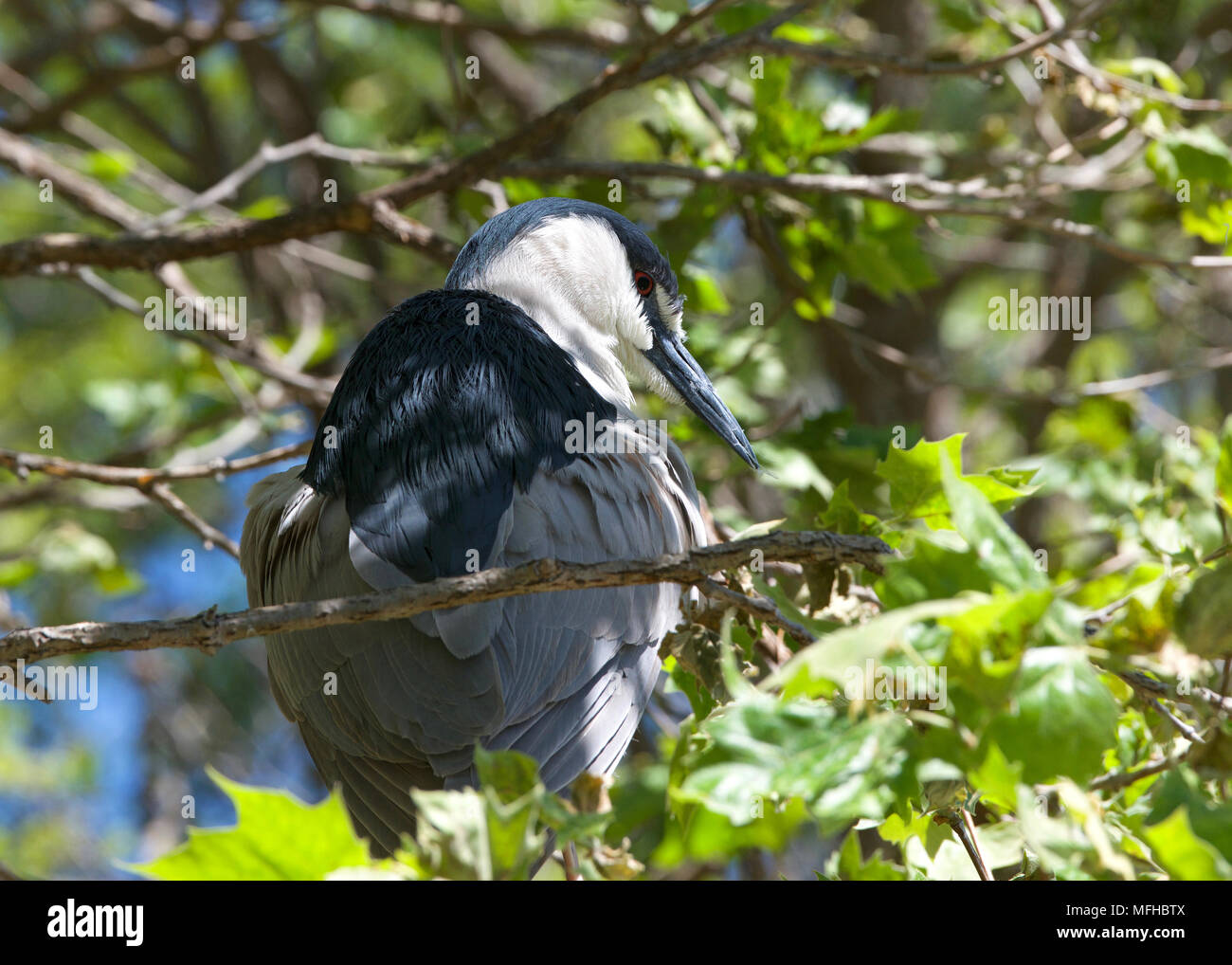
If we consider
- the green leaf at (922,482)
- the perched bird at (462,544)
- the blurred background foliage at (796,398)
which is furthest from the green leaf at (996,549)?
the perched bird at (462,544)

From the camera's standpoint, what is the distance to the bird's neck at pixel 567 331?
2977 millimetres

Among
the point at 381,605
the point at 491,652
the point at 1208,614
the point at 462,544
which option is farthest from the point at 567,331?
the point at 1208,614

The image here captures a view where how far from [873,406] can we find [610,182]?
5.59 feet

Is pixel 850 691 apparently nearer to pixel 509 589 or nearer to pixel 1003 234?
pixel 509 589

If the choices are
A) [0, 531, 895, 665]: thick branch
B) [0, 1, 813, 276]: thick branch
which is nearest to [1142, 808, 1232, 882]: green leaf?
[0, 531, 895, 665]: thick branch

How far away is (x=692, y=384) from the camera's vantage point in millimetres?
3102

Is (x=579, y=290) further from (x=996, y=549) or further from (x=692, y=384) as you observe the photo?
(x=996, y=549)

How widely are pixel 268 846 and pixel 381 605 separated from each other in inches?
15.4

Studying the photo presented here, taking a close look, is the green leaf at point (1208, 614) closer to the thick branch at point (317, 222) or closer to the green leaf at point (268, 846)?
the green leaf at point (268, 846)

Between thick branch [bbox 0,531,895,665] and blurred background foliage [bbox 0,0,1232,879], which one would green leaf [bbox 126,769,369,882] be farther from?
thick branch [bbox 0,531,895,665]

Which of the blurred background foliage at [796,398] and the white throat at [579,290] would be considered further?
the white throat at [579,290]
